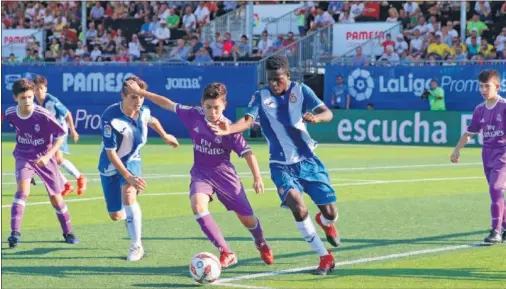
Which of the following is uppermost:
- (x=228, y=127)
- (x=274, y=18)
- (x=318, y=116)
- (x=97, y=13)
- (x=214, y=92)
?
(x=97, y=13)

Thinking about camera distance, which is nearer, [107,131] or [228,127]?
[228,127]

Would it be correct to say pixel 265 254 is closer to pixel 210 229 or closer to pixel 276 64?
pixel 210 229

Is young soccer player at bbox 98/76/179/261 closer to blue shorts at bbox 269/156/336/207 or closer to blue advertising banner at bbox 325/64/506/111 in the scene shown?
blue shorts at bbox 269/156/336/207

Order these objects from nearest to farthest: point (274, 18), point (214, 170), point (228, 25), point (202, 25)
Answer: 1. point (214, 170)
2. point (274, 18)
3. point (228, 25)
4. point (202, 25)

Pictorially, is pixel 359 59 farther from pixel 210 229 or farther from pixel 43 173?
pixel 210 229

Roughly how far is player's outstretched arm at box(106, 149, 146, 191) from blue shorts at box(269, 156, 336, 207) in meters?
1.41

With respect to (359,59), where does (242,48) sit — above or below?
above

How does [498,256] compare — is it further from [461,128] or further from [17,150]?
[461,128]

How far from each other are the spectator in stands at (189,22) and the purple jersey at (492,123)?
91.1 ft

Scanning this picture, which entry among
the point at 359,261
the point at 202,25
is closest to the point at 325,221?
the point at 359,261

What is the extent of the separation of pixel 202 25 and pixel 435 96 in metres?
11.4

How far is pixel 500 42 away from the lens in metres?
31.2

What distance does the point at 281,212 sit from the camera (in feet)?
48.3

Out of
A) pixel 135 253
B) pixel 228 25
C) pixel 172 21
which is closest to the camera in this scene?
pixel 135 253
